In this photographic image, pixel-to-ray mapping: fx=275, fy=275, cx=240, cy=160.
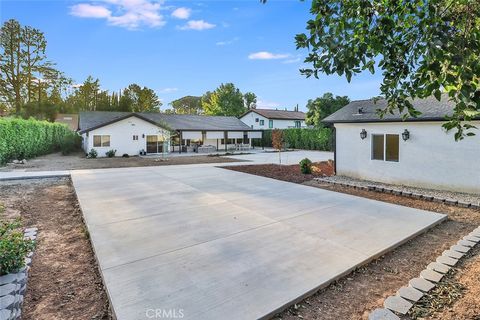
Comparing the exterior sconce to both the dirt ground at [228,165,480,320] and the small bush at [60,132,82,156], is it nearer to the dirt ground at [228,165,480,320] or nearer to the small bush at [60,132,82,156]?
the dirt ground at [228,165,480,320]

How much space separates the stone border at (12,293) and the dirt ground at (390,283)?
8.66ft

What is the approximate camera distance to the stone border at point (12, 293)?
2701 millimetres

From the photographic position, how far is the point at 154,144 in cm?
2620

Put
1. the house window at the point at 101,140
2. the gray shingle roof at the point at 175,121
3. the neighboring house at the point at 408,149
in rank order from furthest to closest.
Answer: the gray shingle roof at the point at 175,121
the house window at the point at 101,140
the neighboring house at the point at 408,149

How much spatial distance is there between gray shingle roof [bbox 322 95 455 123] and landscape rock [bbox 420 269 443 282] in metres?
4.97

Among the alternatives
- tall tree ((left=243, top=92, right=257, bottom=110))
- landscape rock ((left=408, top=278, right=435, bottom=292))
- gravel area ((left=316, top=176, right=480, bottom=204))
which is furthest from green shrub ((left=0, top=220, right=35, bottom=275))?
tall tree ((left=243, top=92, right=257, bottom=110))

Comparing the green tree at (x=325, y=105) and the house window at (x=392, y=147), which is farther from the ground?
the green tree at (x=325, y=105)

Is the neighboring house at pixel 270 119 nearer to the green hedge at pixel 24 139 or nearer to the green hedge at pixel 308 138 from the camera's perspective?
the green hedge at pixel 308 138

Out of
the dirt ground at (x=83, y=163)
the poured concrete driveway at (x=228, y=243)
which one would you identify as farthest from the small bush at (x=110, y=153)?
the poured concrete driveway at (x=228, y=243)

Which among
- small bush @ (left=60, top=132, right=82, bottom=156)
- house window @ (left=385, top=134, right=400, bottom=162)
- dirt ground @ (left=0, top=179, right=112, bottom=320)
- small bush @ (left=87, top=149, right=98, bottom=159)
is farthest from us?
small bush @ (left=60, top=132, right=82, bottom=156)

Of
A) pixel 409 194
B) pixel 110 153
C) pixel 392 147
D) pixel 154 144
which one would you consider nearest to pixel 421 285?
pixel 409 194

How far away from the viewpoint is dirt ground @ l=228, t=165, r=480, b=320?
288cm

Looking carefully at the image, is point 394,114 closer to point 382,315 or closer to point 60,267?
point 382,315

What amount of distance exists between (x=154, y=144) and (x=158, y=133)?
112 cm
